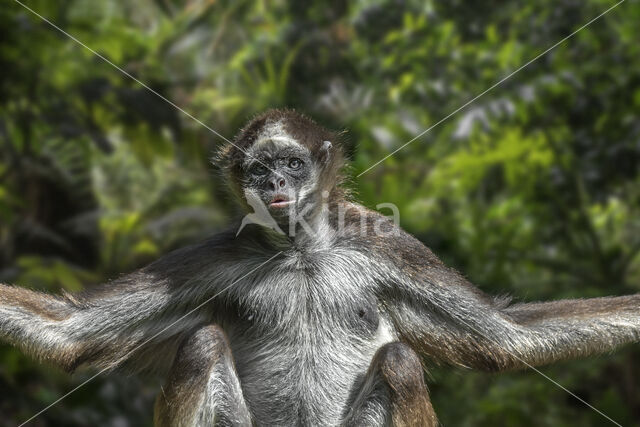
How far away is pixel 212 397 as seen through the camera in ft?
21.9

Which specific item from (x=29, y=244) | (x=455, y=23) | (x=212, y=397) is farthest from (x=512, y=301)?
(x=29, y=244)

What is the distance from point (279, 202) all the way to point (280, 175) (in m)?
0.25

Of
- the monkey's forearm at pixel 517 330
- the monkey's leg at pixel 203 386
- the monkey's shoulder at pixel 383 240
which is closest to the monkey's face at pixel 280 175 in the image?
the monkey's shoulder at pixel 383 240

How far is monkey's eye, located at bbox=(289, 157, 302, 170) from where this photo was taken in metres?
7.29

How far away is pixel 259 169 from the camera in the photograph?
7.24 meters

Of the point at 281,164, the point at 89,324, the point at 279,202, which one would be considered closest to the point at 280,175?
the point at 281,164

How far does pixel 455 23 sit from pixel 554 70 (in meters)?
1.94

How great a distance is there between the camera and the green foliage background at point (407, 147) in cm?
1319

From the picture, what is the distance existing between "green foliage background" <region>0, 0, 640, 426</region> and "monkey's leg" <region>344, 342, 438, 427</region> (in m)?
5.91

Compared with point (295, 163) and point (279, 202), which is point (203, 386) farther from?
point (295, 163)

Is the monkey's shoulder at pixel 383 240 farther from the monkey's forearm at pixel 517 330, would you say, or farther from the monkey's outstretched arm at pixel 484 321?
the monkey's forearm at pixel 517 330

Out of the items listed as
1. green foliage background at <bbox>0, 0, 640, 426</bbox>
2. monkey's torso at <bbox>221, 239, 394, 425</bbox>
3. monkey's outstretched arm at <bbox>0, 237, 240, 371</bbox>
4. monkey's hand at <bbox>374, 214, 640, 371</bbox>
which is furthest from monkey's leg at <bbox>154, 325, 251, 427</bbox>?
green foliage background at <bbox>0, 0, 640, 426</bbox>

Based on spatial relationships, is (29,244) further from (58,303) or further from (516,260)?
(516,260)

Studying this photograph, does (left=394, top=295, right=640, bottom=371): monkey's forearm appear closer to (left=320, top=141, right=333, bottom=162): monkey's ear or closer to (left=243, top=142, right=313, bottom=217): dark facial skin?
(left=243, top=142, right=313, bottom=217): dark facial skin
